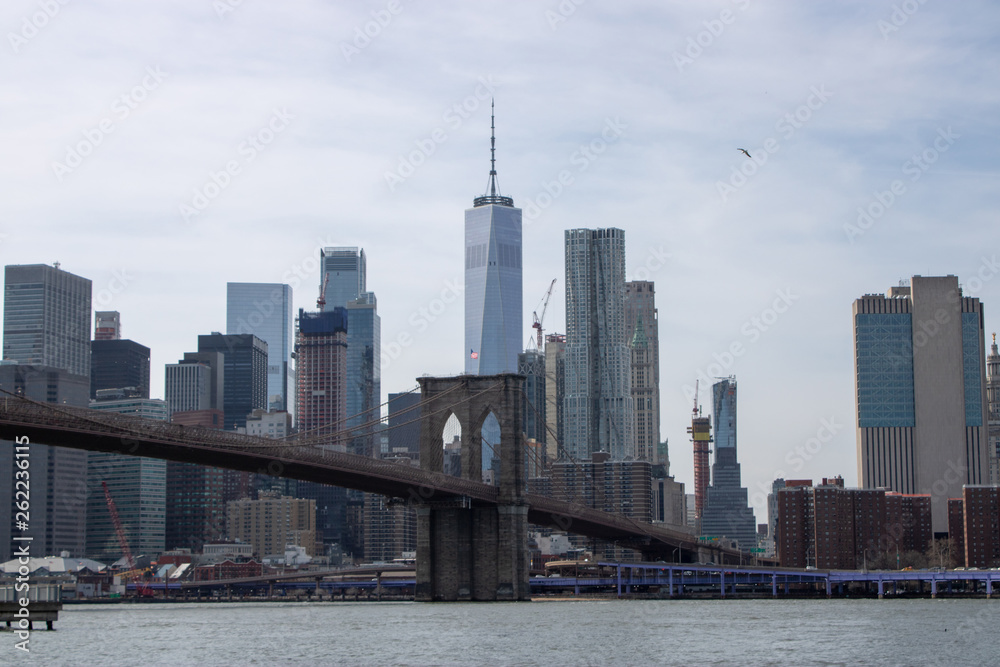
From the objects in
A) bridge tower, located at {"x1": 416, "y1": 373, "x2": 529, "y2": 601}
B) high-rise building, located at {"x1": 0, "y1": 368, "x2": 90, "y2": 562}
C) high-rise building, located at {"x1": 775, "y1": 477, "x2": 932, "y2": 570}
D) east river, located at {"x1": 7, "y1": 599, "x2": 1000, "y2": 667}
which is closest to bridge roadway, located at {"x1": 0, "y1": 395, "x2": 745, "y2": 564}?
bridge tower, located at {"x1": 416, "y1": 373, "x2": 529, "y2": 601}

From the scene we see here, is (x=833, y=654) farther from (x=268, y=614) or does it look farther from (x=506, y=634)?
(x=268, y=614)

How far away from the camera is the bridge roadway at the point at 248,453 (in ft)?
201

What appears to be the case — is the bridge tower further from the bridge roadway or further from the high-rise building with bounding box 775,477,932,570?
the high-rise building with bounding box 775,477,932,570

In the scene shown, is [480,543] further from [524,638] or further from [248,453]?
[524,638]

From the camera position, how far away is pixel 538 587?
12575cm

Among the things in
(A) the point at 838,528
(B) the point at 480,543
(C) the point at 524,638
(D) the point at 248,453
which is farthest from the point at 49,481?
(C) the point at 524,638

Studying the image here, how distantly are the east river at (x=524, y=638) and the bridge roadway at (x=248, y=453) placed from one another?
273 inches

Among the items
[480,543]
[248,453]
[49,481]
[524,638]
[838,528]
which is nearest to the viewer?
[524,638]

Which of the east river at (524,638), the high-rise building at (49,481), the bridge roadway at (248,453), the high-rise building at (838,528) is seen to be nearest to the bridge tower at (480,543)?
the bridge roadway at (248,453)

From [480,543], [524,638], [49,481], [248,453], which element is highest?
[49,481]

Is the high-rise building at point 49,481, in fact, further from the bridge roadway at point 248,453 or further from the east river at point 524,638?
the east river at point 524,638

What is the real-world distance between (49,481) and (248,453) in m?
128

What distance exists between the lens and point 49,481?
188750mm

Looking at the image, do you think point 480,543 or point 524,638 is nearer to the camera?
point 524,638
